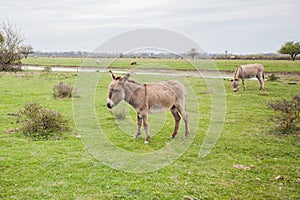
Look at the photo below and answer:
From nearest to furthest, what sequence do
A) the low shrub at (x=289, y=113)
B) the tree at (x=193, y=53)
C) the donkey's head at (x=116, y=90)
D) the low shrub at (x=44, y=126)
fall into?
the donkey's head at (x=116, y=90)
the tree at (x=193, y=53)
the low shrub at (x=44, y=126)
the low shrub at (x=289, y=113)

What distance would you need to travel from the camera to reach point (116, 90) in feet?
30.1

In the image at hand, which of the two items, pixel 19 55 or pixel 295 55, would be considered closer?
pixel 19 55

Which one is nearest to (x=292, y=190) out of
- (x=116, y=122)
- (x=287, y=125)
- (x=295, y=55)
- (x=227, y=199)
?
(x=227, y=199)

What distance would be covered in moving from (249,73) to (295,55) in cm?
6762

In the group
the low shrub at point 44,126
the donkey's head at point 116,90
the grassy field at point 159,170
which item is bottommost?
the grassy field at point 159,170

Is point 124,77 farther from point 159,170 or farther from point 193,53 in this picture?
point 159,170

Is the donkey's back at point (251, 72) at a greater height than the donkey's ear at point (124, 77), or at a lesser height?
greater

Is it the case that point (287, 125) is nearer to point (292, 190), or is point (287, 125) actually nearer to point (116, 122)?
point (292, 190)

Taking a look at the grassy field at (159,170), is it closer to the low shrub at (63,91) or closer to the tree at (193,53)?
the tree at (193,53)

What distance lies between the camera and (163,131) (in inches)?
459

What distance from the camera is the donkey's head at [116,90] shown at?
9.05 meters

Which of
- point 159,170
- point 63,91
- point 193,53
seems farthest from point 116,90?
point 63,91

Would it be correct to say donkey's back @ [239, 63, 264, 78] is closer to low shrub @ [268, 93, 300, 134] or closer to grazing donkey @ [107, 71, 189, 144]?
low shrub @ [268, 93, 300, 134]

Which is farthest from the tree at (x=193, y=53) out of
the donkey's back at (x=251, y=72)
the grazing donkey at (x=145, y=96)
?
the donkey's back at (x=251, y=72)
